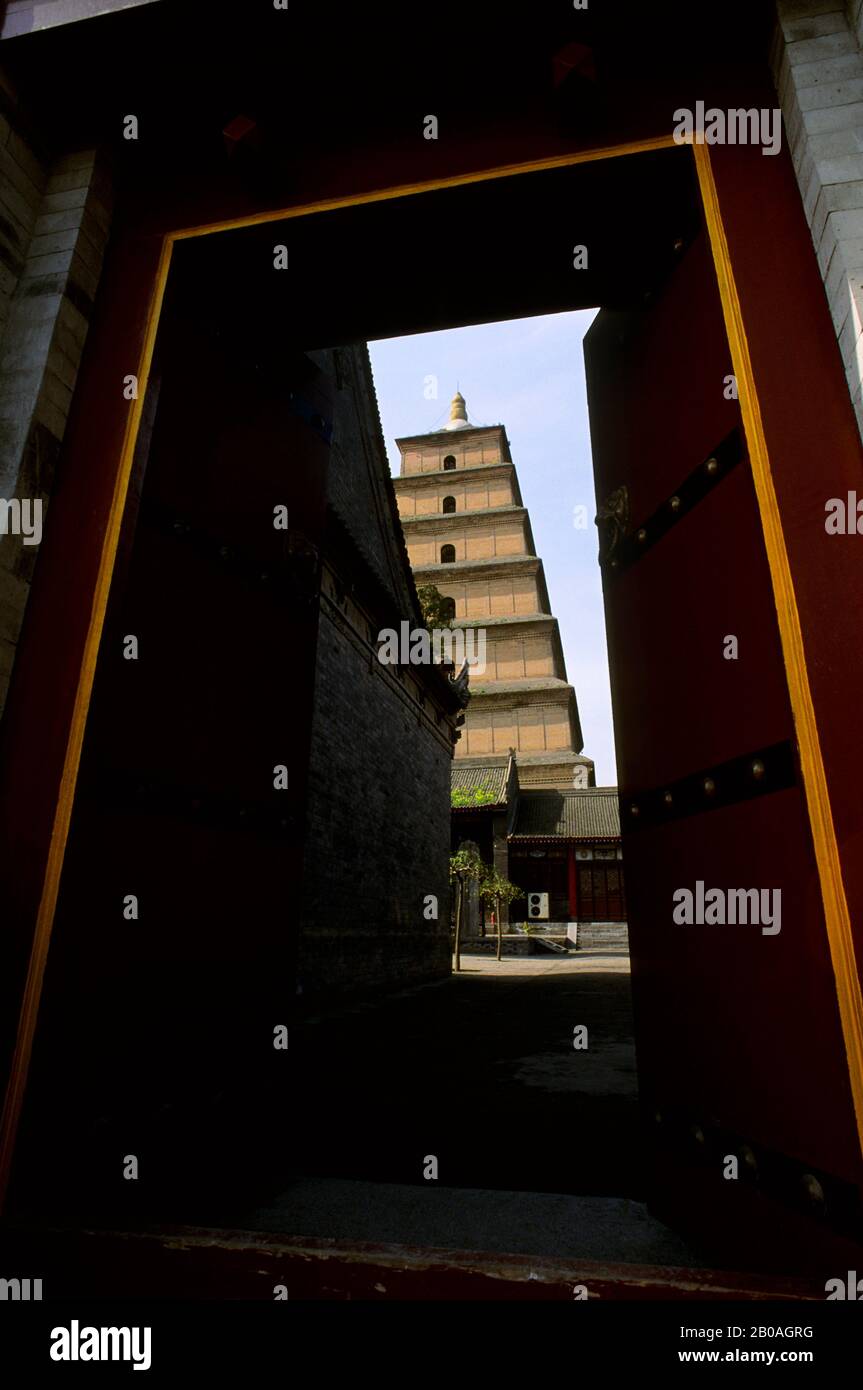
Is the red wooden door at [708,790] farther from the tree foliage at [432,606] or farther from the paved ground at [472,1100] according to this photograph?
the tree foliage at [432,606]

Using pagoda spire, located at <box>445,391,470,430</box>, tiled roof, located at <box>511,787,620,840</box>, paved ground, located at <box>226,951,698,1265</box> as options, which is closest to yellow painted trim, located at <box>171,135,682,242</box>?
paved ground, located at <box>226,951,698,1265</box>

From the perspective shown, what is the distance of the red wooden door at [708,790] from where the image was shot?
1.52 m

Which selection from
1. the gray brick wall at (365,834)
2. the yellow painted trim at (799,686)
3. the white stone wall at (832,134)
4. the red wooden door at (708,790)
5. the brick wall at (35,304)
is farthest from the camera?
the gray brick wall at (365,834)

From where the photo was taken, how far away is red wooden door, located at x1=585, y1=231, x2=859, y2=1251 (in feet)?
5.00

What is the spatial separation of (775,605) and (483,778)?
23.7 meters

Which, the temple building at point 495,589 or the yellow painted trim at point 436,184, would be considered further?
the temple building at point 495,589

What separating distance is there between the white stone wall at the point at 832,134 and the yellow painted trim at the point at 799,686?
23cm

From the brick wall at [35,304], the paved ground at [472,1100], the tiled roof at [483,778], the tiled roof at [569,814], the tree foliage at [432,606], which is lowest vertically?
the paved ground at [472,1100]

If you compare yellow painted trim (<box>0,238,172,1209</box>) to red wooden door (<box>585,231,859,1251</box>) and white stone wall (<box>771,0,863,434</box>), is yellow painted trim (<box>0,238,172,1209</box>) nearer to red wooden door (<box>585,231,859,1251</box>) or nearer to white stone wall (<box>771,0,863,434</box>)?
red wooden door (<box>585,231,859,1251</box>)

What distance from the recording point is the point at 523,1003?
26.6ft

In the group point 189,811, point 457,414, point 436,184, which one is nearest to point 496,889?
point 189,811

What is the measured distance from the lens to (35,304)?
229 cm

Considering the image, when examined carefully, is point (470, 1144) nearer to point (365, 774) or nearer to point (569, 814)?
point (365, 774)

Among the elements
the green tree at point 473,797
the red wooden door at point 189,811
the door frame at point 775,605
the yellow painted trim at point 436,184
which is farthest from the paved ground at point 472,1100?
the green tree at point 473,797
